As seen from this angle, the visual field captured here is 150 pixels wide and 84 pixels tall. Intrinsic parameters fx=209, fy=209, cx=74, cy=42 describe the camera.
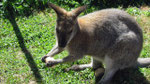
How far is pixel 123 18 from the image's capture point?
4.22 meters

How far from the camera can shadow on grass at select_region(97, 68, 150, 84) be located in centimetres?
436

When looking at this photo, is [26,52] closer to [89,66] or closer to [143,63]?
[89,66]

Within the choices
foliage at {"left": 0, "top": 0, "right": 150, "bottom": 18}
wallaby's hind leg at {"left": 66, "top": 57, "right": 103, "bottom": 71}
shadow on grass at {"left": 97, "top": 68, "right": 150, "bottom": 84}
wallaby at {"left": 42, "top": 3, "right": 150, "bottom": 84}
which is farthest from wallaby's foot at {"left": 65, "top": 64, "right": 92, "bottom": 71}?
foliage at {"left": 0, "top": 0, "right": 150, "bottom": 18}

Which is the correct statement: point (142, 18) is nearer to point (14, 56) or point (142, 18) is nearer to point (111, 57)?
point (111, 57)

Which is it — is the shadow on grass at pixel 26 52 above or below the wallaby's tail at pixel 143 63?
above

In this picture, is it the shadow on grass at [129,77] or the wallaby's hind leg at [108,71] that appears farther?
the shadow on grass at [129,77]

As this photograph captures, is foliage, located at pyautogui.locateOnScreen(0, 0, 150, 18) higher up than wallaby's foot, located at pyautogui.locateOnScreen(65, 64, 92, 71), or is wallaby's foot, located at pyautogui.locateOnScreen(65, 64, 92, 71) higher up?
foliage, located at pyautogui.locateOnScreen(0, 0, 150, 18)

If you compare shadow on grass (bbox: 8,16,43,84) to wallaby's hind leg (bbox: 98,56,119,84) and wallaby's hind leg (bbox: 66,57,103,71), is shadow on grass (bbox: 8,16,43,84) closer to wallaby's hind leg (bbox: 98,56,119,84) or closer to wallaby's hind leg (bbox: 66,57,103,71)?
wallaby's hind leg (bbox: 66,57,103,71)

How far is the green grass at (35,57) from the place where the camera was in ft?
14.5

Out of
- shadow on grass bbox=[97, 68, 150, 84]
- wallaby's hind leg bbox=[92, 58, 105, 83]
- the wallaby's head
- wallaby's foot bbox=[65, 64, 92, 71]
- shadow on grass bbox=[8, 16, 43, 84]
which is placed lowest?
shadow on grass bbox=[97, 68, 150, 84]

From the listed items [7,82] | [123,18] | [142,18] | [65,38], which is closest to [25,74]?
[7,82]

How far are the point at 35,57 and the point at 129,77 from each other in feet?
7.22

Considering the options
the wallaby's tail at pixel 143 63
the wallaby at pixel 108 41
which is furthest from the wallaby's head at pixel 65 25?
the wallaby's tail at pixel 143 63

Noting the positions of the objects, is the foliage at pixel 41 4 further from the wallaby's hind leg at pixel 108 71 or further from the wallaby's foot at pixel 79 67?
the wallaby's hind leg at pixel 108 71
